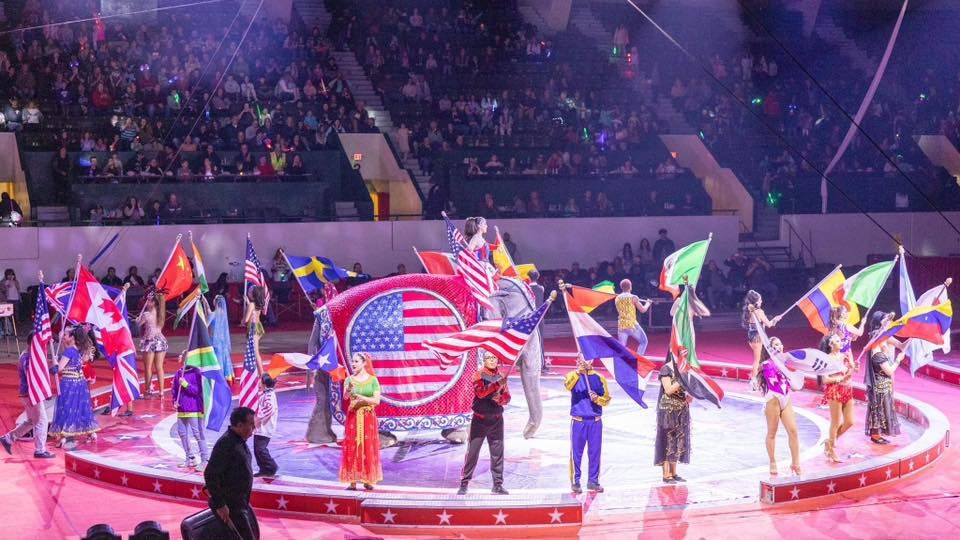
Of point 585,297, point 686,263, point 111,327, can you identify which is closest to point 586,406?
point 585,297

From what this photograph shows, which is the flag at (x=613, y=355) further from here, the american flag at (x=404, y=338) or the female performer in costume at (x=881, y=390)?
the female performer in costume at (x=881, y=390)

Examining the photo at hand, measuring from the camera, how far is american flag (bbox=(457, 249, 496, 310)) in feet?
47.2

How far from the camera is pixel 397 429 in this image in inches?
558

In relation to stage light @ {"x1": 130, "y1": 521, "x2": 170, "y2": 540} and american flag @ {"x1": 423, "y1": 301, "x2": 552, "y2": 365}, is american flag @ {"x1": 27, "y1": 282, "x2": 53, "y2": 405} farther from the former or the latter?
stage light @ {"x1": 130, "y1": 521, "x2": 170, "y2": 540}

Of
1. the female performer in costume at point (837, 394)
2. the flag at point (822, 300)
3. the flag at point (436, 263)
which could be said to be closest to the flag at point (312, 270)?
the flag at point (436, 263)

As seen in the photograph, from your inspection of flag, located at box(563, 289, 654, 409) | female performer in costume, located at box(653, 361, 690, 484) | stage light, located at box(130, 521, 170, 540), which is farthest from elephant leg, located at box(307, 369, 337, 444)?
stage light, located at box(130, 521, 170, 540)

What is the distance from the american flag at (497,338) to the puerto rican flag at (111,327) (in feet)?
15.6

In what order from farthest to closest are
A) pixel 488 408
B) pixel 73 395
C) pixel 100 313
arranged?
1. pixel 100 313
2. pixel 73 395
3. pixel 488 408

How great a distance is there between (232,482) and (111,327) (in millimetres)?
7405

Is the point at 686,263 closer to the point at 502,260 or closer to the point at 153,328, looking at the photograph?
the point at 502,260

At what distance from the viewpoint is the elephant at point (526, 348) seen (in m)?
14.7

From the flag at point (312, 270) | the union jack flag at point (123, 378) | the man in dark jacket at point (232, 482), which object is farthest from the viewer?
the flag at point (312, 270)

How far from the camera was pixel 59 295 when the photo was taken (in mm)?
16781

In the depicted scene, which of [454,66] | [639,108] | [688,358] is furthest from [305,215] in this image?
[688,358]
